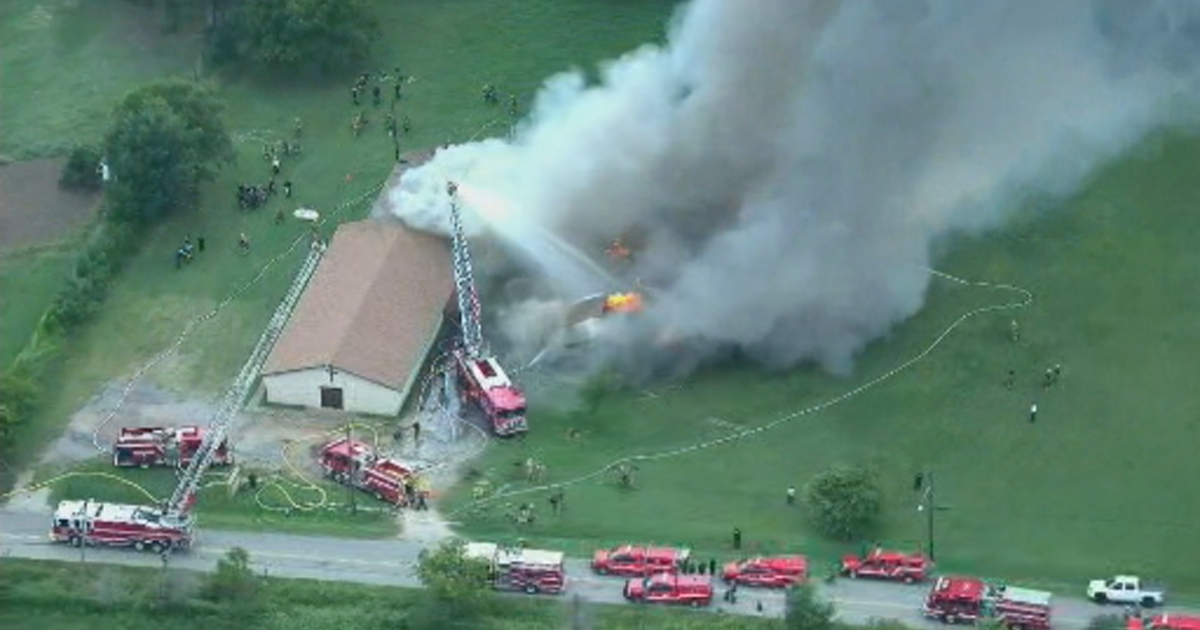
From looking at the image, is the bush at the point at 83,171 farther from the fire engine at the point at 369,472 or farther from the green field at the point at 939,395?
the fire engine at the point at 369,472

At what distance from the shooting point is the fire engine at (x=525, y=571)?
63812 millimetres

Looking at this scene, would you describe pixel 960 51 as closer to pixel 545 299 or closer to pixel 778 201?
pixel 778 201

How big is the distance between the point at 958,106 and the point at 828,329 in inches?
400

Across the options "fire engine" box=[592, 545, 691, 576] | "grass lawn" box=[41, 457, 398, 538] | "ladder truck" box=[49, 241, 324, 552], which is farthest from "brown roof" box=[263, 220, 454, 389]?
"fire engine" box=[592, 545, 691, 576]

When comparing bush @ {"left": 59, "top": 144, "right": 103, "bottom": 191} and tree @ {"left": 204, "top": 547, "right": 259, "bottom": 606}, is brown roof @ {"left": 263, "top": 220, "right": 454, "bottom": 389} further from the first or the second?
bush @ {"left": 59, "top": 144, "right": 103, "bottom": 191}

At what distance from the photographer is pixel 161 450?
6925 centimetres

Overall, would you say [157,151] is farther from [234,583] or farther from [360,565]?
[234,583]

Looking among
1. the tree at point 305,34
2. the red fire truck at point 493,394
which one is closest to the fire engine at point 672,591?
the red fire truck at point 493,394

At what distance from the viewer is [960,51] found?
80188 millimetres

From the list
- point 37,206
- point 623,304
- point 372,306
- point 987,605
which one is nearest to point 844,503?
point 987,605

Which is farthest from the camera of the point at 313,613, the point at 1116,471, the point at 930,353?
the point at 930,353

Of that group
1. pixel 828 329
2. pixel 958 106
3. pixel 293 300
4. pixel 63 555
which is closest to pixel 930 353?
pixel 828 329

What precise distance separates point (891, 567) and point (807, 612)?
4.32m

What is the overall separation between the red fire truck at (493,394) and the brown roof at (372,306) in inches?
63.1
